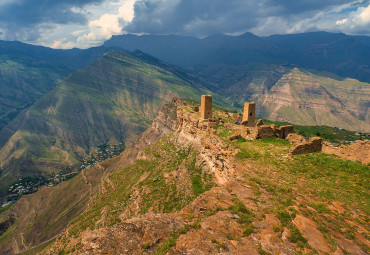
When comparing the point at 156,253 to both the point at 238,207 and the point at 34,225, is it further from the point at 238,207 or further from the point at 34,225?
the point at 34,225

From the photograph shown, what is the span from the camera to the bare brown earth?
1203 centimetres

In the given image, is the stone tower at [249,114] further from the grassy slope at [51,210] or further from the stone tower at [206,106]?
the grassy slope at [51,210]

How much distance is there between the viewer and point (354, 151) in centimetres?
2428

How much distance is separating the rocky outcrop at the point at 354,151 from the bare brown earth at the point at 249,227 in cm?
892

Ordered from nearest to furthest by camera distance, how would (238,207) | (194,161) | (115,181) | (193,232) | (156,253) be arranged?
(156,253), (193,232), (238,207), (194,161), (115,181)

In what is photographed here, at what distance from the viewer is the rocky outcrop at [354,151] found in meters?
22.7

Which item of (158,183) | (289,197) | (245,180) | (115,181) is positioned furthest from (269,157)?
(115,181)

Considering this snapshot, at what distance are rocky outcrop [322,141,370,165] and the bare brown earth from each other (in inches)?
351

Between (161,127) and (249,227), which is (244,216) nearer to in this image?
(249,227)

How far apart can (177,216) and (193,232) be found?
2.57 m

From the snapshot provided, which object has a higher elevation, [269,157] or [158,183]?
[269,157]

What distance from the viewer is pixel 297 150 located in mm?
25328

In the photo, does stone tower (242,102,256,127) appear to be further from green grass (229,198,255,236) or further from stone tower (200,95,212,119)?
green grass (229,198,255,236)

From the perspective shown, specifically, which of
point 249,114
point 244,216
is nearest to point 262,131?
point 249,114
